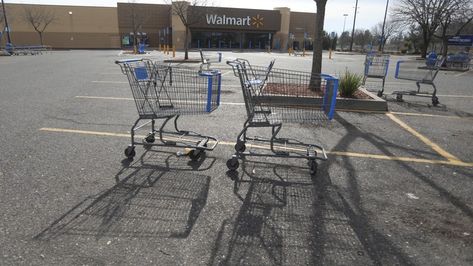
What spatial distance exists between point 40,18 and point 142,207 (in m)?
58.3

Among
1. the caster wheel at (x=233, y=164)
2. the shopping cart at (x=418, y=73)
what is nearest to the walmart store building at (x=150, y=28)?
the shopping cart at (x=418, y=73)

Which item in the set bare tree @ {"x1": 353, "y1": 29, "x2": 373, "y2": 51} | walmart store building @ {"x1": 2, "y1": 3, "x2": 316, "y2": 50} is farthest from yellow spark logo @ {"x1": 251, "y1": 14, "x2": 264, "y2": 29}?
bare tree @ {"x1": 353, "y1": 29, "x2": 373, "y2": 51}

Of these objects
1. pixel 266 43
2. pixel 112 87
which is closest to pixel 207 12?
pixel 266 43

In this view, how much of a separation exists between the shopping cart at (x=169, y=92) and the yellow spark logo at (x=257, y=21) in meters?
53.9

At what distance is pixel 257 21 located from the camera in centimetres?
5666

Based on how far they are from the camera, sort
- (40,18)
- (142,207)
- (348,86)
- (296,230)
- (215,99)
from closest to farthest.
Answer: (296,230), (142,207), (215,99), (348,86), (40,18)

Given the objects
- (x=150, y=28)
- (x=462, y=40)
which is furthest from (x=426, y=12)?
(x=150, y=28)

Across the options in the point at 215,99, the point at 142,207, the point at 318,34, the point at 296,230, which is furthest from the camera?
the point at 318,34

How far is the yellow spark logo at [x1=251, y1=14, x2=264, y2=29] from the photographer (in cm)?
5650

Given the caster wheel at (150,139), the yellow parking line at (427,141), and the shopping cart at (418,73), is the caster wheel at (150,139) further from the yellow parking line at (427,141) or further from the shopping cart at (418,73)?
the shopping cart at (418,73)

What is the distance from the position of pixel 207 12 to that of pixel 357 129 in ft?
164

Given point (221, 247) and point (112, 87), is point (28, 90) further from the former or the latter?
point (221, 247)

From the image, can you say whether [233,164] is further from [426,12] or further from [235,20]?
[235,20]

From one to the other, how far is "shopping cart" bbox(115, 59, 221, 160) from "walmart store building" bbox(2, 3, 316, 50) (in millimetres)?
50667
